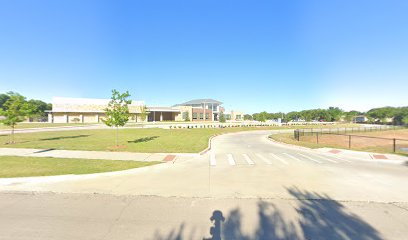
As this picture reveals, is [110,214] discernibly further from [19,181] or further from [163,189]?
[19,181]

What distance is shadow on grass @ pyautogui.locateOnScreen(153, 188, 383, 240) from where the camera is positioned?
395 cm

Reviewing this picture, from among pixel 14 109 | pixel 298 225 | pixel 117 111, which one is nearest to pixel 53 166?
pixel 117 111

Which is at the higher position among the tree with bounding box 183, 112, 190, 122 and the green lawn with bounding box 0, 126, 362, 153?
the tree with bounding box 183, 112, 190, 122

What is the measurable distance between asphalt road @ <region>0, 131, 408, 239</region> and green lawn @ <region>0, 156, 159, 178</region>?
3.41ft

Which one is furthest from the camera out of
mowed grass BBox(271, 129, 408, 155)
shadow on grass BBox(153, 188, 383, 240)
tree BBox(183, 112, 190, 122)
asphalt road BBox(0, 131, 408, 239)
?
tree BBox(183, 112, 190, 122)

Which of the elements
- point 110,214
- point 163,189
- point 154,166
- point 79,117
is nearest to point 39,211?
point 110,214

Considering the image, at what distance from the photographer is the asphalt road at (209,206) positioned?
409cm

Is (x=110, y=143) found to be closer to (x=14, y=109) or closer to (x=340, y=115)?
(x=14, y=109)

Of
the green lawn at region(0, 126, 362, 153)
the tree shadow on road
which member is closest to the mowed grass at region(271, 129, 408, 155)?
the green lawn at region(0, 126, 362, 153)

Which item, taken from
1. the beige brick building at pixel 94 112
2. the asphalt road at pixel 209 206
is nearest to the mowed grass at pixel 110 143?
the asphalt road at pixel 209 206

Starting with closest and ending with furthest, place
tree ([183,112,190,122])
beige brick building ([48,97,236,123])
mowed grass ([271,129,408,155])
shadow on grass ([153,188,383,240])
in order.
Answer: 1. shadow on grass ([153,188,383,240])
2. mowed grass ([271,129,408,155])
3. beige brick building ([48,97,236,123])
4. tree ([183,112,190,122])

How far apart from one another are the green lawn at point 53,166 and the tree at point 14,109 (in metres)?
8.14

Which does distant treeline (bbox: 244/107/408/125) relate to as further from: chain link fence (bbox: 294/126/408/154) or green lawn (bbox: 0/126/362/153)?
green lawn (bbox: 0/126/362/153)

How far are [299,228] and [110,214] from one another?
464 centimetres
